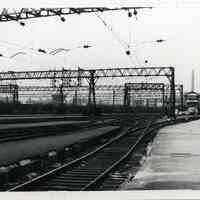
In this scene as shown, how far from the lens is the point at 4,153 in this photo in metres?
17.5

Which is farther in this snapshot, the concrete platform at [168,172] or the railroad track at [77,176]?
the concrete platform at [168,172]

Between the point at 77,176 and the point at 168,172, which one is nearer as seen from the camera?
the point at 77,176

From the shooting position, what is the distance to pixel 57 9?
22078 millimetres

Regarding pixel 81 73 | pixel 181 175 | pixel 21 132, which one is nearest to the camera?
pixel 181 175

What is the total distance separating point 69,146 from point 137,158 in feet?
13.1

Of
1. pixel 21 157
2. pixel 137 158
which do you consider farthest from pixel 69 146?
pixel 21 157

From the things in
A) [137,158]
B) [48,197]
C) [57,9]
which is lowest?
[137,158]

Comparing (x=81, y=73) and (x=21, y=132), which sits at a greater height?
(x=81, y=73)

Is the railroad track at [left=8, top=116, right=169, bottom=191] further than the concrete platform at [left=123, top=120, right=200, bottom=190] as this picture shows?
Result: No

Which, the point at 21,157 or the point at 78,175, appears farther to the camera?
the point at 21,157

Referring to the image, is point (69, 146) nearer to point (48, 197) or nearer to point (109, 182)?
point (109, 182)

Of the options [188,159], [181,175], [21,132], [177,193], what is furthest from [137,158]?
[177,193]

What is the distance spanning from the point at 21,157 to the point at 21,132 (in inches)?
532

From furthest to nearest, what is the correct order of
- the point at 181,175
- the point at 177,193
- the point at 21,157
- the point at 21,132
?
1. the point at 21,132
2. the point at 21,157
3. the point at 181,175
4. the point at 177,193
